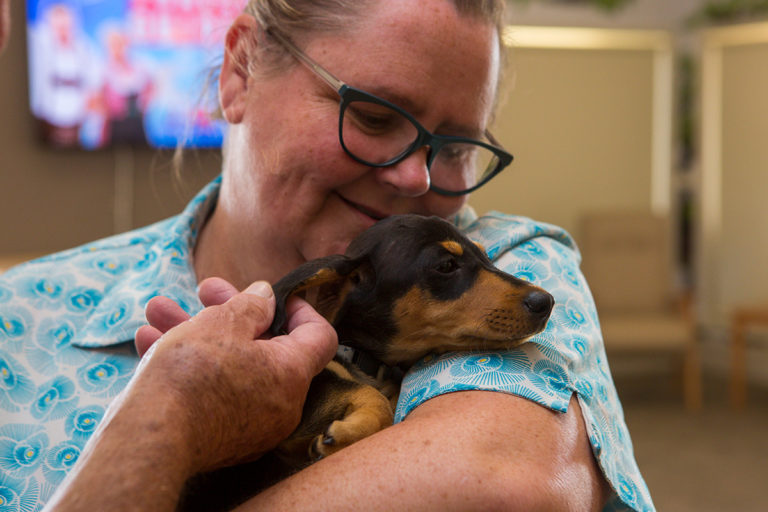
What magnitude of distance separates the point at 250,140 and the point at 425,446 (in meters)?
0.68

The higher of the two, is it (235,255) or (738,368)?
(235,255)

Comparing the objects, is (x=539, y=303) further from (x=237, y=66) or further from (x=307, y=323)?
(x=237, y=66)

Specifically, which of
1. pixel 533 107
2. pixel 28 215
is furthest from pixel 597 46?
pixel 28 215

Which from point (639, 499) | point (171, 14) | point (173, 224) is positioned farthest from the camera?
point (171, 14)

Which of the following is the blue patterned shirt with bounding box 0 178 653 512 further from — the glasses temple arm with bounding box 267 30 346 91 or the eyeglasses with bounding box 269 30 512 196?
the glasses temple arm with bounding box 267 30 346 91

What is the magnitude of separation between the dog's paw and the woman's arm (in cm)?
9

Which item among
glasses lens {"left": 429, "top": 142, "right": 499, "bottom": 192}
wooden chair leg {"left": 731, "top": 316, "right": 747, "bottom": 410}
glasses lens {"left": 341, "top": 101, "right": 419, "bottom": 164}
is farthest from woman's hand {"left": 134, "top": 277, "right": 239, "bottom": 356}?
wooden chair leg {"left": 731, "top": 316, "right": 747, "bottom": 410}

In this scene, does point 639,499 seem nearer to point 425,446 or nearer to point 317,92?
point 425,446

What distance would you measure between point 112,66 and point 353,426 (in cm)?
487

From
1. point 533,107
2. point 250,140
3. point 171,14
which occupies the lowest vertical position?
point 533,107

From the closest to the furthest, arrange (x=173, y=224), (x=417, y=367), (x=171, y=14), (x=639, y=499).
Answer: (x=639, y=499), (x=417, y=367), (x=173, y=224), (x=171, y=14)

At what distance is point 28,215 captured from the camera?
5.49 m

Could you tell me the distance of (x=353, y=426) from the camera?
101cm

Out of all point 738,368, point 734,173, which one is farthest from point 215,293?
point 734,173
